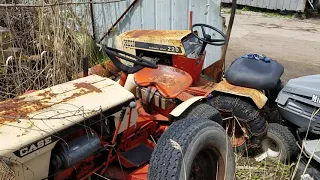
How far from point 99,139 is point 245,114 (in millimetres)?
1577

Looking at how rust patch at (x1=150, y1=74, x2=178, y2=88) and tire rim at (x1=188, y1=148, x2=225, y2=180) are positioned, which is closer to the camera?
tire rim at (x1=188, y1=148, x2=225, y2=180)

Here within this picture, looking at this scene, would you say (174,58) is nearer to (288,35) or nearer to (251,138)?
(251,138)

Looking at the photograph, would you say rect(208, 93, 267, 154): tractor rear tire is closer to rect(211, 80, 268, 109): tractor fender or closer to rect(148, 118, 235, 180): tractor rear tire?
rect(211, 80, 268, 109): tractor fender

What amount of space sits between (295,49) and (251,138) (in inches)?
174

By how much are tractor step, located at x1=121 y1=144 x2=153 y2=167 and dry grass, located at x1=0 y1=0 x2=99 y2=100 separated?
167 cm

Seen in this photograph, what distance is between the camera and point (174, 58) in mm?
3580

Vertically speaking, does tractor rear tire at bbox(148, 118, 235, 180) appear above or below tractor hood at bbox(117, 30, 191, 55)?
below

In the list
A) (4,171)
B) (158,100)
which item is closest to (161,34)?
(158,100)

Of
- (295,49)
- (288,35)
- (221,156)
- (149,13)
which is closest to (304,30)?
(288,35)

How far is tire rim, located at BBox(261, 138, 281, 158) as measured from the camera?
10.7ft

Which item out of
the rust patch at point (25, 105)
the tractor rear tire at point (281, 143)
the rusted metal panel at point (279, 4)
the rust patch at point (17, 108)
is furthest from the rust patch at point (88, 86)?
the rusted metal panel at point (279, 4)

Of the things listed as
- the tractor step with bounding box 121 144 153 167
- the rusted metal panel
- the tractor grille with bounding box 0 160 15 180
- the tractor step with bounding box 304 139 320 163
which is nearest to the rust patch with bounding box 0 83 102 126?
the tractor grille with bounding box 0 160 15 180

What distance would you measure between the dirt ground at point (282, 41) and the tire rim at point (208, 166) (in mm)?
3282

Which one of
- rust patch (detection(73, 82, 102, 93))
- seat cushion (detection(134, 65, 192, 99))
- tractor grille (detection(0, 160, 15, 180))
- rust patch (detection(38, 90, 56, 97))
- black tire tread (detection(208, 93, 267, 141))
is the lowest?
black tire tread (detection(208, 93, 267, 141))
